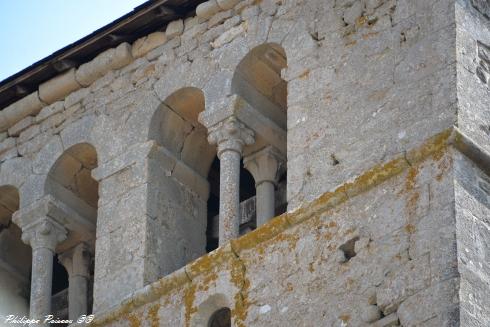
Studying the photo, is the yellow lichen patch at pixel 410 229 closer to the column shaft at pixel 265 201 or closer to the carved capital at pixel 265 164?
the column shaft at pixel 265 201

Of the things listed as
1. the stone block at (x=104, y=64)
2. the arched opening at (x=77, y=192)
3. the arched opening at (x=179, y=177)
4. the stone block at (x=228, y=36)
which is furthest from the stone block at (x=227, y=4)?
the arched opening at (x=77, y=192)

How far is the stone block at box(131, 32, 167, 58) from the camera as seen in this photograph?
2330cm

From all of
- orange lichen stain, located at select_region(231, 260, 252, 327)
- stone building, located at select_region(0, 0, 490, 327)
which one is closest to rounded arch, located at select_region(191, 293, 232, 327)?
stone building, located at select_region(0, 0, 490, 327)

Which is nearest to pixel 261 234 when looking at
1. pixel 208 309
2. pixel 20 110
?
pixel 208 309

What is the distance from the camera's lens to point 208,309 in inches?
819

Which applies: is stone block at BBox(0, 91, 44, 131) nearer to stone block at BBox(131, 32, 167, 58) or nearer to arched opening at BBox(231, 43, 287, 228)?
stone block at BBox(131, 32, 167, 58)

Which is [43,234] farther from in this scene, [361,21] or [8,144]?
[361,21]

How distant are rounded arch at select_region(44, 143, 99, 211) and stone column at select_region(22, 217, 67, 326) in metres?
0.35

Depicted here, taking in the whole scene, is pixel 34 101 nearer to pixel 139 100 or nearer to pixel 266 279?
pixel 139 100

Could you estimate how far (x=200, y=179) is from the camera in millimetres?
22922

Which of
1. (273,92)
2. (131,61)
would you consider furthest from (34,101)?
(273,92)

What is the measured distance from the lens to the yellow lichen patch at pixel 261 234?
2055cm

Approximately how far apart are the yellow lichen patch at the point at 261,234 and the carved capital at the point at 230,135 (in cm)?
130

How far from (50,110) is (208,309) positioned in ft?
12.6
